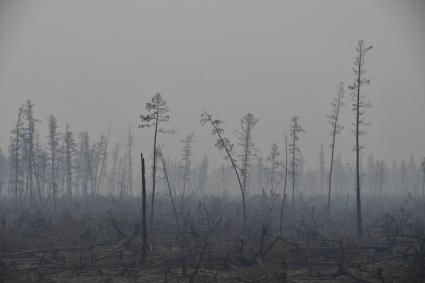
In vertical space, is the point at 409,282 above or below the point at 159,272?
above

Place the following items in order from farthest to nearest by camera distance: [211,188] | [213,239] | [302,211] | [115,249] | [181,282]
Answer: [211,188], [302,211], [213,239], [115,249], [181,282]

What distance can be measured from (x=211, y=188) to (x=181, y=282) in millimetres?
131815

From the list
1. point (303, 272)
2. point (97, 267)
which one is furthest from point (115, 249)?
point (303, 272)

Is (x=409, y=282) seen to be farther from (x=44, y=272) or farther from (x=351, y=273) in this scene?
(x=44, y=272)

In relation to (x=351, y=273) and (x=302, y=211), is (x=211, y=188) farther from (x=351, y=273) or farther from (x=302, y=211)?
(x=351, y=273)

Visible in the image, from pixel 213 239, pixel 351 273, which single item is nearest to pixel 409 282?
pixel 351 273

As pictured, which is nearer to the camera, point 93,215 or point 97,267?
point 97,267

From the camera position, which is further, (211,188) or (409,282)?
(211,188)

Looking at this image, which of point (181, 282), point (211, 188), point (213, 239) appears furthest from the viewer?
point (211, 188)

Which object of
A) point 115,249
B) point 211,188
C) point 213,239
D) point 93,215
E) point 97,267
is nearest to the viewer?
point 97,267

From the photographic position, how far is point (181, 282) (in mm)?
12844

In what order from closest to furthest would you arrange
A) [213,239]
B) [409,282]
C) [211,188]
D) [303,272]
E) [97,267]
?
[409,282]
[303,272]
[97,267]
[213,239]
[211,188]

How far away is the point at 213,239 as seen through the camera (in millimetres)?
20562

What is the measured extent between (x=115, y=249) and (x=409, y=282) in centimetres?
1252
